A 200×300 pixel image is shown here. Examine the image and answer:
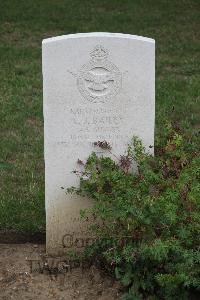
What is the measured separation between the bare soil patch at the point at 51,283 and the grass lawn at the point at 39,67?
0.56 metres

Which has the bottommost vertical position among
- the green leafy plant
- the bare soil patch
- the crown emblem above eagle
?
the bare soil patch

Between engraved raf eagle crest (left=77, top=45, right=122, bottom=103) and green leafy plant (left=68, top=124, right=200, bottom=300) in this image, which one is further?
engraved raf eagle crest (left=77, top=45, right=122, bottom=103)

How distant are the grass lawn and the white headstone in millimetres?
421

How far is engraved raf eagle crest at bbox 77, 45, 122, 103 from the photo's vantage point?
4.36 m

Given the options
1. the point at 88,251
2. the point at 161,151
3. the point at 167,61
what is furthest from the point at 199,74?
the point at 88,251

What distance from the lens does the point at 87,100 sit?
14.6 feet

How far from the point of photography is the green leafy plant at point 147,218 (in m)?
3.78

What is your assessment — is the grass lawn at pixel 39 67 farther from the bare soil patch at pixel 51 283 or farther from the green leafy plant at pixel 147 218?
the green leafy plant at pixel 147 218

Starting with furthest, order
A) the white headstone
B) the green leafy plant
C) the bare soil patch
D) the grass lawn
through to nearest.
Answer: the grass lawn
the white headstone
the bare soil patch
the green leafy plant

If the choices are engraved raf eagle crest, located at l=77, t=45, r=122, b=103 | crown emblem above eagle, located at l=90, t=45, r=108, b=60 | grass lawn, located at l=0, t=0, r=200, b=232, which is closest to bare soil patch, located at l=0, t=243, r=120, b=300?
grass lawn, located at l=0, t=0, r=200, b=232

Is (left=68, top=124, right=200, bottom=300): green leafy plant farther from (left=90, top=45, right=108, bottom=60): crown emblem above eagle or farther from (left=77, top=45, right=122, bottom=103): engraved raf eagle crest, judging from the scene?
(left=90, top=45, right=108, bottom=60): crown emblem above eagle

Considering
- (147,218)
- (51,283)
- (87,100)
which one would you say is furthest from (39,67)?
(147,218)

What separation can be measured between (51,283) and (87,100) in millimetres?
1206

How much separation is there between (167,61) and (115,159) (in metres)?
5.22
